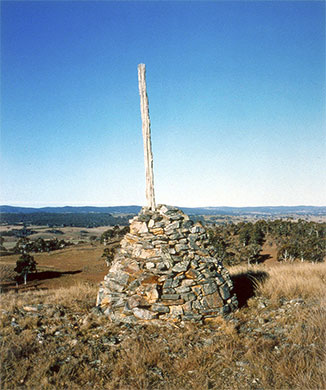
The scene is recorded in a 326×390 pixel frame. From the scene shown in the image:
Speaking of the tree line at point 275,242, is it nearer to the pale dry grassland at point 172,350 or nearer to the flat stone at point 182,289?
the pale dry grassland at point 172,350

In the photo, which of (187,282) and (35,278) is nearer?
(187,282)

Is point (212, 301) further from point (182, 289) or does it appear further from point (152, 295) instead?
point (152, 295)

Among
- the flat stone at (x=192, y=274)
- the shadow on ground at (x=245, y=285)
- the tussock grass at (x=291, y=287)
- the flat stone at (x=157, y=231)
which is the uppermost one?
the flat stone at (x=157, y=231)

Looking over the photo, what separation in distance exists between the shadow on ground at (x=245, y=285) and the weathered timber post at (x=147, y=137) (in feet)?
13.6

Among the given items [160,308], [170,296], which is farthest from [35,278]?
[170,296]

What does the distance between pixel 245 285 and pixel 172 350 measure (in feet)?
16.9

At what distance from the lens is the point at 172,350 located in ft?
16.4

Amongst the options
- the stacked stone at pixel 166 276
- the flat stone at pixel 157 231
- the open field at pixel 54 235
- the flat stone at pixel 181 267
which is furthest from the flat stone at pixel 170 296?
the open field at pixel 54 235

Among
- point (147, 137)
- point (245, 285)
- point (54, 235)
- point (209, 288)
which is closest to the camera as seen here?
point (209, 288)

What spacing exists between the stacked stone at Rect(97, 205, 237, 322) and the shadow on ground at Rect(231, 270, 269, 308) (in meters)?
1.29

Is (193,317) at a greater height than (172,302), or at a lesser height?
lesser

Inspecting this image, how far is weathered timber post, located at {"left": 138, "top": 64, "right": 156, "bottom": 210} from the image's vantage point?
7.91 metres

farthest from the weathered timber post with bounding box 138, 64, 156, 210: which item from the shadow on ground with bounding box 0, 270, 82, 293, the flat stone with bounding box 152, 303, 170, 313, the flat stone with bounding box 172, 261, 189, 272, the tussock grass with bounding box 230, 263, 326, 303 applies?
the shadow on ground with bounding box 0, 270, 82, 293

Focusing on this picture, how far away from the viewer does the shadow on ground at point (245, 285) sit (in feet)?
26.2
